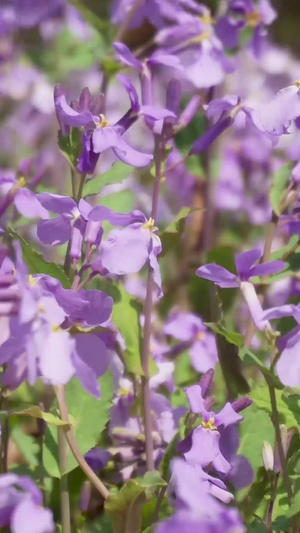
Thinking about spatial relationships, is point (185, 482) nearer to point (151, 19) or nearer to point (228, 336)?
point (228, 336)

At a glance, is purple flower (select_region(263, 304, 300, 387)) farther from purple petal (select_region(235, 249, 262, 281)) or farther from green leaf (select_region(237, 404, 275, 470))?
green leaf (select_region(237, 404, 275, 470))

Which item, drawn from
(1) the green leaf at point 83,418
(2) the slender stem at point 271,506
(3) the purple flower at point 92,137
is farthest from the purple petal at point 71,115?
(2) the slender stem at point 271,506

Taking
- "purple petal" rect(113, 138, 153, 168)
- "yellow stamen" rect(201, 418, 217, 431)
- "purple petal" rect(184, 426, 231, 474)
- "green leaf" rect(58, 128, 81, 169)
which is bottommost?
"purple petal" rect(184, 426, 231, 474)

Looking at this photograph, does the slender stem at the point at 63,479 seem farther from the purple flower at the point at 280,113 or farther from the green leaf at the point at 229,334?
the purple flower at the point at 280,113

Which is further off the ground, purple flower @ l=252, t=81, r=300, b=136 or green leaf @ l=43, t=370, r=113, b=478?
purple flower @ l=252, t=81, r=300, b=136

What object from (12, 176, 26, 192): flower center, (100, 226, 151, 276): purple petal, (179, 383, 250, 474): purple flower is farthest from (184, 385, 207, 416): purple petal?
(12, 176, 26, 192): flower center

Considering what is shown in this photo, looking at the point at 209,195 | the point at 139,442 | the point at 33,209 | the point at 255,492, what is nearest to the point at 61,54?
the point at 209,195

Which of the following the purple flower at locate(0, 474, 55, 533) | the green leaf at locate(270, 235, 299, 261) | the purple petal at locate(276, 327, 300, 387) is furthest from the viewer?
the green leaf at locate(270, 235, 299, 261)
